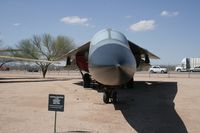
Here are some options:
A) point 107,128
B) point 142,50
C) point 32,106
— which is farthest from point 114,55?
point 142,50

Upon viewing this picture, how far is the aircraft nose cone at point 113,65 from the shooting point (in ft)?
24.9

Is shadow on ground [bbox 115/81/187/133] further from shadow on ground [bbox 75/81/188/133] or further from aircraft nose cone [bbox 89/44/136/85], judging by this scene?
aircraft nose cone [bbox 89/44/136/85]

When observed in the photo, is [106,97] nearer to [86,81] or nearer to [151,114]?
[151,114]

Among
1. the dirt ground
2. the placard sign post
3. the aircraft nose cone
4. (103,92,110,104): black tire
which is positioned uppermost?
the aircraft nose cone

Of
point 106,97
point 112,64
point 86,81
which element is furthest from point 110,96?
point 86,81

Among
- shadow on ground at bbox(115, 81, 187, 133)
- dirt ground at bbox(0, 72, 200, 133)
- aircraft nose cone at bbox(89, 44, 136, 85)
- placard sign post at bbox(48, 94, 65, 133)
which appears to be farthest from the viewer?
shadow on ground at bbox(115, 81, 187, 133)

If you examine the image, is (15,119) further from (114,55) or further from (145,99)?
(145,99)

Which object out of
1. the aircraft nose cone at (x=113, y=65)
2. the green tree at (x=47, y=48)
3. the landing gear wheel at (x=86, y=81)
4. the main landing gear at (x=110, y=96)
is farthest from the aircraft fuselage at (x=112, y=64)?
the green tree at (x=47, y=48)

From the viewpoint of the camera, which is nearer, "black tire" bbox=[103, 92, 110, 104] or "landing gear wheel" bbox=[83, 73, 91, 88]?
"black tire" bbox=[103, 92, 110, 104]

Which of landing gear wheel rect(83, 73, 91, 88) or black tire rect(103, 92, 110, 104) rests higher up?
landing gear wheel rect(83, 73, 91, 88)

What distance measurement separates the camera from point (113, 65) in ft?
24.7

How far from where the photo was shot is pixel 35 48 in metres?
48.3

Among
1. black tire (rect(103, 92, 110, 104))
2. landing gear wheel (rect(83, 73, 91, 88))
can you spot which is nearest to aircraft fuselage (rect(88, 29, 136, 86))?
black tire (rect(103, 92, 110, 104))

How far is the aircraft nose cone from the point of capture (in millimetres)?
7586
